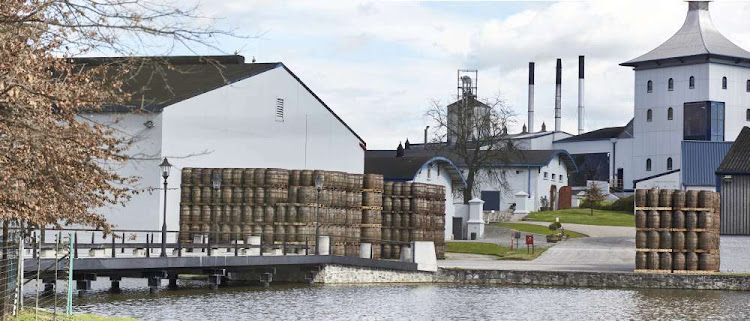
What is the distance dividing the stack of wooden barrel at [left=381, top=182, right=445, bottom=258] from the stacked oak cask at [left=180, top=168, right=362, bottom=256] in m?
4.06

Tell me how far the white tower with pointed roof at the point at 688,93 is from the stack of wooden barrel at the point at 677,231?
168ft

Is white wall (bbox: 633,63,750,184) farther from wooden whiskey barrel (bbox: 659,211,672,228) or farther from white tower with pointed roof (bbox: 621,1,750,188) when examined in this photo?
wooden whiskey barrel (bbox: 659,211,672,228)

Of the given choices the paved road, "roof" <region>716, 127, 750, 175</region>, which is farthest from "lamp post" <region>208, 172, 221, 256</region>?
"roof" <region>716, 127, 750, 175</region>

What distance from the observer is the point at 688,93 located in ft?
323

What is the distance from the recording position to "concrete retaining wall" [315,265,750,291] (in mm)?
43219

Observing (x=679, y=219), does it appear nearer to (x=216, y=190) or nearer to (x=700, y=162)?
(x=216, y=190)

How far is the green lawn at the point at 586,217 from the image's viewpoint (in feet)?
252

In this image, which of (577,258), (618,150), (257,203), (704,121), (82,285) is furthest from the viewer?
(618,150)

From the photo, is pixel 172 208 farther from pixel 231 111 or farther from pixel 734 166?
pixel 734 166

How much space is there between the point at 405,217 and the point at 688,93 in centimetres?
5296

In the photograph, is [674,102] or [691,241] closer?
[691,241]

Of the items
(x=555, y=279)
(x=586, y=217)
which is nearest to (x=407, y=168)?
(x=586, y=217)

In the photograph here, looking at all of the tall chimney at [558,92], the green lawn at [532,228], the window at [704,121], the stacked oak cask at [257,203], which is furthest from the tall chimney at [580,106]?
the stacked oak cask at [257,203]

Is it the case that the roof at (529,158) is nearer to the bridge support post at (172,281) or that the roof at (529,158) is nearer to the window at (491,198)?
the window at (491,198)
